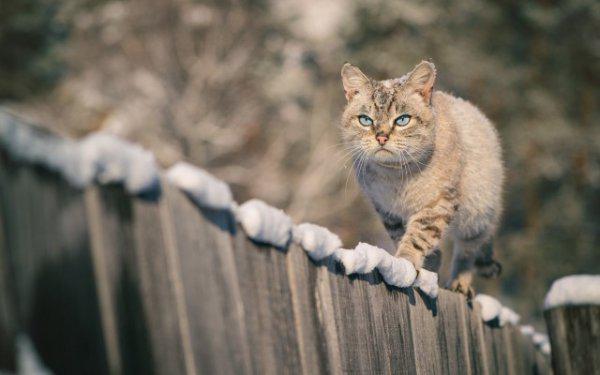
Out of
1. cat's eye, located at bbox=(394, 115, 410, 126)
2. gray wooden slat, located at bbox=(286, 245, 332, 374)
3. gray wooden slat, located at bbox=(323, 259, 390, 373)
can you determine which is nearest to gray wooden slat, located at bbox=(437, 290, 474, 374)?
gray wooden slat, located at bbox=(323, 259, 390, 373)

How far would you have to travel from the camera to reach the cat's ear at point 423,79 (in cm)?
412

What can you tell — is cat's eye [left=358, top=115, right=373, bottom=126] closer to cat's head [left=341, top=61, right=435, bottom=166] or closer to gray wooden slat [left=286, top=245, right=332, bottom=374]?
cat's head [left=341, top=61, right=435, bottom=166]

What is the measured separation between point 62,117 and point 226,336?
701 inches

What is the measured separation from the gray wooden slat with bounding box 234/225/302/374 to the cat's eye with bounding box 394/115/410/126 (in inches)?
108

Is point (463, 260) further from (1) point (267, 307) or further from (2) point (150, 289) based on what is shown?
(2) point (150, 289)

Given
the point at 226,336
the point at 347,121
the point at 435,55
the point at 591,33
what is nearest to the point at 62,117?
the point at 435,55

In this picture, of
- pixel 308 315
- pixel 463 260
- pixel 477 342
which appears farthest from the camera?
pixel 463 260

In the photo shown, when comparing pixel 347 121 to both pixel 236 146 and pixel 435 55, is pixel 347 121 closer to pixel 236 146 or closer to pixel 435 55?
pixel 435 55

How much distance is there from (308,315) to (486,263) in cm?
319

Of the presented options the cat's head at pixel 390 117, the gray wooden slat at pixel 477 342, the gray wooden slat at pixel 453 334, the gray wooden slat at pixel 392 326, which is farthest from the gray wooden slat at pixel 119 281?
the cat's head at pixel 390 117

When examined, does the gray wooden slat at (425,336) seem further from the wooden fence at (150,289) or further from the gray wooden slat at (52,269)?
the gray wooden slat at (52,269)

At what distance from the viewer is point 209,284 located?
126 cm

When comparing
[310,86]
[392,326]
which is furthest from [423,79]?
[310,86]

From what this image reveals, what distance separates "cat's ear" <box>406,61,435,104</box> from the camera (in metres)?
4.12
